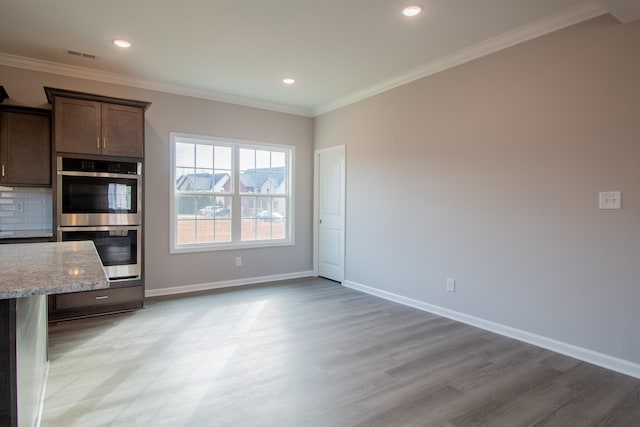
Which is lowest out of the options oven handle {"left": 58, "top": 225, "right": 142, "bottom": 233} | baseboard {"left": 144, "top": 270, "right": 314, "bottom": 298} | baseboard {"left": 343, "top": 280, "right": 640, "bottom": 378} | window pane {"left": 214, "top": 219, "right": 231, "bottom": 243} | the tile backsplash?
baseboard {"left": 343, "top": 280, "right": 640, "bottom": 378}

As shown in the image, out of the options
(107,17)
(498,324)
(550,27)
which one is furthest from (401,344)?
(107,17)

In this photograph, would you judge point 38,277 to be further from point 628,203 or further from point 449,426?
point 628,203

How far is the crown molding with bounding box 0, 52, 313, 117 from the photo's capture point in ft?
12.9

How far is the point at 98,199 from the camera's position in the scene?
12.8ft

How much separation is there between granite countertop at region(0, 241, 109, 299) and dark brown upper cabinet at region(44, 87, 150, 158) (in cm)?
195

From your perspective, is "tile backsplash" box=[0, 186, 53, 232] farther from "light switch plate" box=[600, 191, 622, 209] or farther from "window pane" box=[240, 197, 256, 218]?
"light switch plate" box=[600, 191, 622, 209]

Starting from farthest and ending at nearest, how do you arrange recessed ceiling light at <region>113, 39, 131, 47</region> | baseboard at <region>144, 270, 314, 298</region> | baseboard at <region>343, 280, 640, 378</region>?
baseboard at <region>144, 270, 314, 298</region>, recessed ceiling light at <region>113, 39, 131, 47</region>, baseboard at <region>343, 280, 640, 378</region>

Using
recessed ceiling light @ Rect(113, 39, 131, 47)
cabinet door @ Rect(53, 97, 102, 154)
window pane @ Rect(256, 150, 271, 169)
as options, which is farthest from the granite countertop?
window pane @ Rect(256, 150, 271, 169)

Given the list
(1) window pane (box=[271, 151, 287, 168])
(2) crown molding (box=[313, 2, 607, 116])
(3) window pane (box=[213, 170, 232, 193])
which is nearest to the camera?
(2) crown molding (box=[313, 2, 607, 116])

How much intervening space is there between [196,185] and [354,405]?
374 cm

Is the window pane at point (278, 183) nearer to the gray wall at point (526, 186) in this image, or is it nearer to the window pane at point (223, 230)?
the window pane at point (223, 230)

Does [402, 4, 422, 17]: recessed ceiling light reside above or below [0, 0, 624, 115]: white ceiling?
below

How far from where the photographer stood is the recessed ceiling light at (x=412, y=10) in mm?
2794

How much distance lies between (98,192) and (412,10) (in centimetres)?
354
